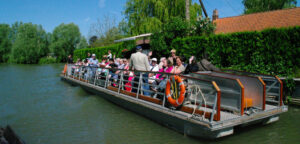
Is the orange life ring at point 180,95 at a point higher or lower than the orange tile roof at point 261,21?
lower

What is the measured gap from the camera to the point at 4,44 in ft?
186

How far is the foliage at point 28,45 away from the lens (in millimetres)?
50500

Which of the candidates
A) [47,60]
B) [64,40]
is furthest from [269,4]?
[47,60]

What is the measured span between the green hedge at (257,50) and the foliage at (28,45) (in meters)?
48.7

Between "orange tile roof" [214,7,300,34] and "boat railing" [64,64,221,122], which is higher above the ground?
"orange tile roof" [214,7,300,34]

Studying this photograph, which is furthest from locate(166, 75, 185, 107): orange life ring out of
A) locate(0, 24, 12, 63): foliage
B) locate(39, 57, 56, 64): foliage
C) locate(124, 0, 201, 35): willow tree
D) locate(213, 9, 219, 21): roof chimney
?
locate(0, 24, 12, 63): foliage

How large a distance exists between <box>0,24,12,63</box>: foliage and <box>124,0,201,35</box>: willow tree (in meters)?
43.7

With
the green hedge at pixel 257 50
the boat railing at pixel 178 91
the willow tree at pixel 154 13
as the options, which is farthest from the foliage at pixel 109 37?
the boat railing at pixel 178 91

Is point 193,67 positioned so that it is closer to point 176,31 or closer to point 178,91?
point 178,91

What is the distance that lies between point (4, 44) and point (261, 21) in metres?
59.6

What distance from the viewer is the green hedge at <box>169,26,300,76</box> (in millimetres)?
8281

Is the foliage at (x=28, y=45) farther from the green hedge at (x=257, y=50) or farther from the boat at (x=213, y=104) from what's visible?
the boat at (x=213, y=104)

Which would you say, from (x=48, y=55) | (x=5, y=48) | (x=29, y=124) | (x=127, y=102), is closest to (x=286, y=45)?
(x=127, y=102)

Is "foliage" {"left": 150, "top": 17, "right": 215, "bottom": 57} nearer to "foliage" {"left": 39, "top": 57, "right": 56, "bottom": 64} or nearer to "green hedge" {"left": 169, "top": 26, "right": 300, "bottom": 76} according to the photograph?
"green hedge" {"left": 169, "top": 26, "right": 300, "bottom": 76}
